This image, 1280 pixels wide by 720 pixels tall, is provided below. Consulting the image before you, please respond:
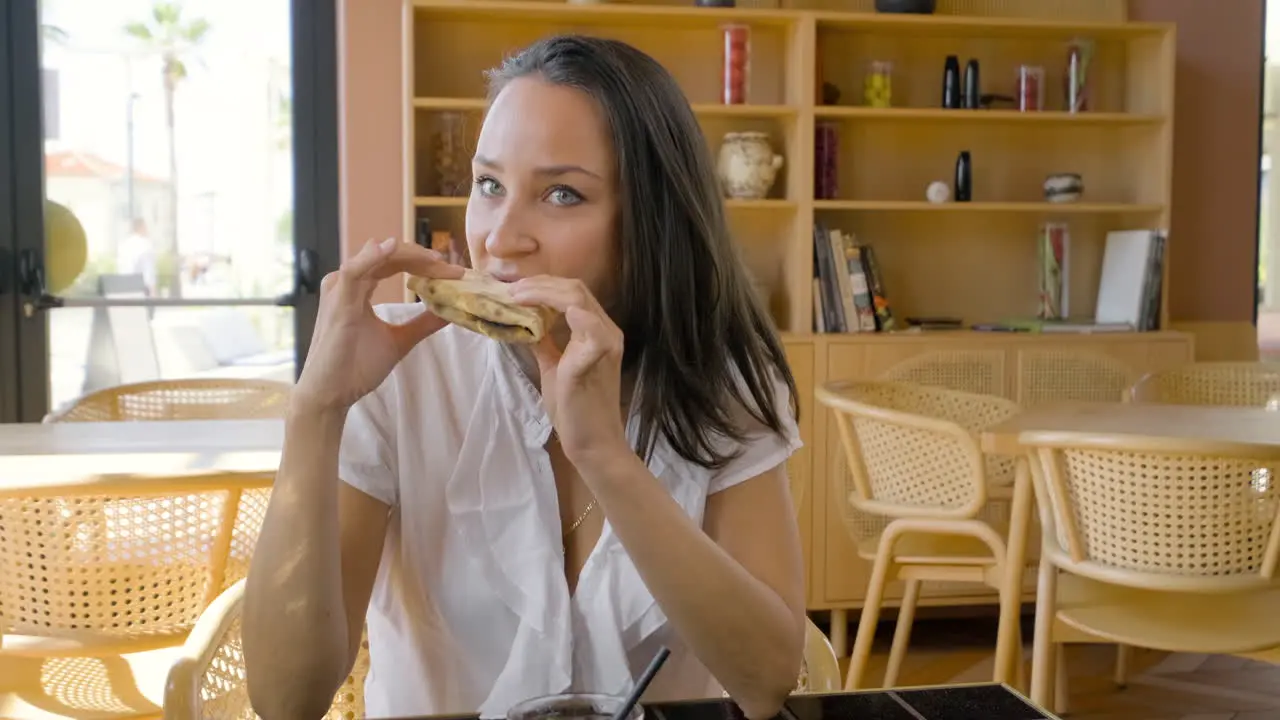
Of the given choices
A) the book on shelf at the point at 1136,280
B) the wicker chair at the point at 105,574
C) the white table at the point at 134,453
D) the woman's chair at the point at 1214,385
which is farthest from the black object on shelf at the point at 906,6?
the wicker chair at the point at 105,574

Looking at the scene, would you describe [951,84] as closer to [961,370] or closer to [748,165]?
[748,165]

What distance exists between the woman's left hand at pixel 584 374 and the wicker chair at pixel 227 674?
0.36 m

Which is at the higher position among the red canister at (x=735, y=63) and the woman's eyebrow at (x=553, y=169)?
the red canister at (x=735, y=63)

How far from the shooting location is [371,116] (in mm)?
4309

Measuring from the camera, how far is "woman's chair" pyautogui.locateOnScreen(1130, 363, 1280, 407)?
13.3 feet

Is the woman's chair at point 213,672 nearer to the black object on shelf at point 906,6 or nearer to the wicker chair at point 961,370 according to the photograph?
the wicker chair at point 961,370

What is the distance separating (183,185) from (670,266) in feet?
12.1

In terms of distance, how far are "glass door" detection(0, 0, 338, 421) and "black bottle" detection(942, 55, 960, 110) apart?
214 centimetres

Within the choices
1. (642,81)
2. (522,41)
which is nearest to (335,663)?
(642,81)

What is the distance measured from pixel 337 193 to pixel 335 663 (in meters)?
3.60

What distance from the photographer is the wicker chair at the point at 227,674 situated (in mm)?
1112

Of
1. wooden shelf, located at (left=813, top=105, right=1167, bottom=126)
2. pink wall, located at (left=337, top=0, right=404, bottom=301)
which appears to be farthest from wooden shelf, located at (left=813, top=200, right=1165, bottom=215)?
pink wall, located at (left=337, top=0, right=404, bottom=301)

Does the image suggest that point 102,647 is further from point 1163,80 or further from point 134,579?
point 1163,80

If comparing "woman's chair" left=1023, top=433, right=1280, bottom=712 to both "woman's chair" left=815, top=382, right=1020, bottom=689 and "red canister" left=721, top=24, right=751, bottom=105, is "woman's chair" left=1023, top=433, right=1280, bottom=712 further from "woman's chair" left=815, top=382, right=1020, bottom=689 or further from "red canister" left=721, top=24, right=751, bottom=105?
"red canister" left=721, top=24, right=751, bottom=105
